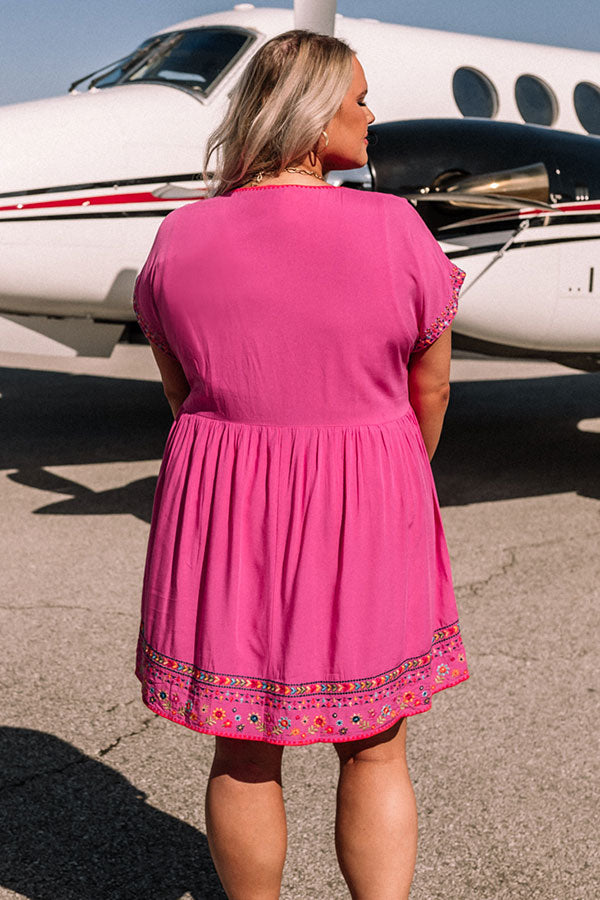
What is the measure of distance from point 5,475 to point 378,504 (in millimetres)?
5211

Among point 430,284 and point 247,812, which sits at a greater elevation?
point 430,284

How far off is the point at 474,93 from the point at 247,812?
642cm

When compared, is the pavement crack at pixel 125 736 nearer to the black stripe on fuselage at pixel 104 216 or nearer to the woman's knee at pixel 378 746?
the woman's knee at pixel 378 746

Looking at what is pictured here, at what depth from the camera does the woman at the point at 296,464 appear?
166 cm

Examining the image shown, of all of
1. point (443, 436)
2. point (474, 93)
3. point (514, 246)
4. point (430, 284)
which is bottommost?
point (443, 436)

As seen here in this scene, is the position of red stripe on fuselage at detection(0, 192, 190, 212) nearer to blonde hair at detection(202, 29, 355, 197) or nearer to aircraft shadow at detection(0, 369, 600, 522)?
aircraft shadow at detection(0, 369, 600, 522)

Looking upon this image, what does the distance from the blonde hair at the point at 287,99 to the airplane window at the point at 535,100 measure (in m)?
6.25

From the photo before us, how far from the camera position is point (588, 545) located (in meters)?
5.20

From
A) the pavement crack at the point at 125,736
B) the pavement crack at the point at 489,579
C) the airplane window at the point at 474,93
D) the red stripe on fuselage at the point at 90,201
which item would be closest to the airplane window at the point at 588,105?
the airplane window at the point at 474,93

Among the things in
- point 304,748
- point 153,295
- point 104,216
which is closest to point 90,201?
point 104,216

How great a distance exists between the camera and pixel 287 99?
1655 millimetres

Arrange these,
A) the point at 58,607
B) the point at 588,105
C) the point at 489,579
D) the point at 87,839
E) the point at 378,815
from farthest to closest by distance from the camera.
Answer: the point at 588,105 < the point at 489,579 < the point at 58,607 < the point at 87,839 < the point at 378,815

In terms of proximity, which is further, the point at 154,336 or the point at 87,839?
the point at 87,839

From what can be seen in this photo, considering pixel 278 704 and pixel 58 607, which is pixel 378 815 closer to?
pixel 278 704
